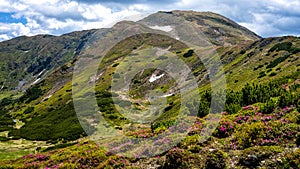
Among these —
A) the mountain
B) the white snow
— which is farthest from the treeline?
the white snow

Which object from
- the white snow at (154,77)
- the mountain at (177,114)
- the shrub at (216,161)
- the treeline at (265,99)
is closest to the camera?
the shrub at (216,161)

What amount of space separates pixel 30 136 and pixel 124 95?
143 feet

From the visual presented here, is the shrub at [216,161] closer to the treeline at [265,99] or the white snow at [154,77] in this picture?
the treeline at [265,99]

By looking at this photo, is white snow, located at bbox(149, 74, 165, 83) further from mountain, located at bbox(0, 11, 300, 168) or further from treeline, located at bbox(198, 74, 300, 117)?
treeline, located at bbox(198, 74, 300, 117)

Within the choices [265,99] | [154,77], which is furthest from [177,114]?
[154,77]

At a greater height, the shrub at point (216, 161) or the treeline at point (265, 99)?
the treeline at point (265, 99)

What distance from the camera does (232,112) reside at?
3056 cm

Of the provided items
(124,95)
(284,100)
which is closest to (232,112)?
(284,100)

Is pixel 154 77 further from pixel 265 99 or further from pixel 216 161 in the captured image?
pixel 216 161

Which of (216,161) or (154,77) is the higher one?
(154,77)

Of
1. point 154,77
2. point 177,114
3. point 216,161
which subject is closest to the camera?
point 216,161

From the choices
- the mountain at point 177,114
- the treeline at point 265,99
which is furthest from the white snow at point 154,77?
the treeline at point 265,99

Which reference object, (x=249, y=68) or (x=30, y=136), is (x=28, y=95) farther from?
(x=249, y=68)

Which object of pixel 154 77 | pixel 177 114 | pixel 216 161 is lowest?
pixel 177 114
